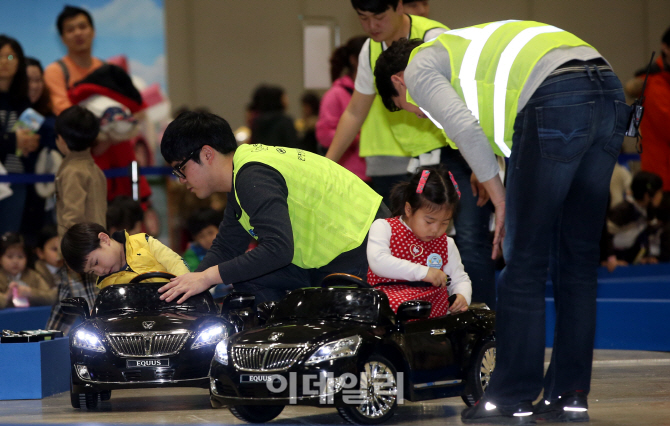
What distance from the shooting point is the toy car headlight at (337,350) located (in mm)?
2922

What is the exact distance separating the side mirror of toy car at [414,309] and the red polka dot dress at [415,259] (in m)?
0.34

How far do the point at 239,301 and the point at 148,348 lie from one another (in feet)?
1.35

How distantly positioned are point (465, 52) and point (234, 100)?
851cm

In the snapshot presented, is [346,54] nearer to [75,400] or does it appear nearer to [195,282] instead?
[195,282]

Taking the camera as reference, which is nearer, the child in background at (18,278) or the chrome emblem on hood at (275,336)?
the chrome emblem on hood at (275,336)

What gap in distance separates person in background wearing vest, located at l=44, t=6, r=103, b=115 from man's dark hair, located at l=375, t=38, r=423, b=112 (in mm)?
3382

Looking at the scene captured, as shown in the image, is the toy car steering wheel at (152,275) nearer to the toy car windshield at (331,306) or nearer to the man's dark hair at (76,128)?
the toy car windshield at (331,306)

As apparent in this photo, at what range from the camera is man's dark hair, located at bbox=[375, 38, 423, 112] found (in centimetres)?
387

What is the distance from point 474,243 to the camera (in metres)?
4.22

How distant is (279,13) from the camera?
37.0ft

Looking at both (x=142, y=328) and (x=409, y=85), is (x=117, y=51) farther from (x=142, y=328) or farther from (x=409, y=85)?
(x=409, y=85)

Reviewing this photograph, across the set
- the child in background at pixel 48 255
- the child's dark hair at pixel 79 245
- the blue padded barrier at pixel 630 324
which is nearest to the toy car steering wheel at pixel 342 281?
the child's dark hair at pixel 79 245

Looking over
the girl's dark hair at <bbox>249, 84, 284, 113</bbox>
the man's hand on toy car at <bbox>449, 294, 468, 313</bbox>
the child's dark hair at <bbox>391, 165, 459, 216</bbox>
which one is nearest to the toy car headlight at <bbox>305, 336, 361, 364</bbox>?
the man's hand on toy car at <bbox>449, 294, 468, 313</bbox>

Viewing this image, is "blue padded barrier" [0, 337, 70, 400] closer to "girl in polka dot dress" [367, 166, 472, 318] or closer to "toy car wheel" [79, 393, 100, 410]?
"toy car wheel" [79, 393, 100, 410]
